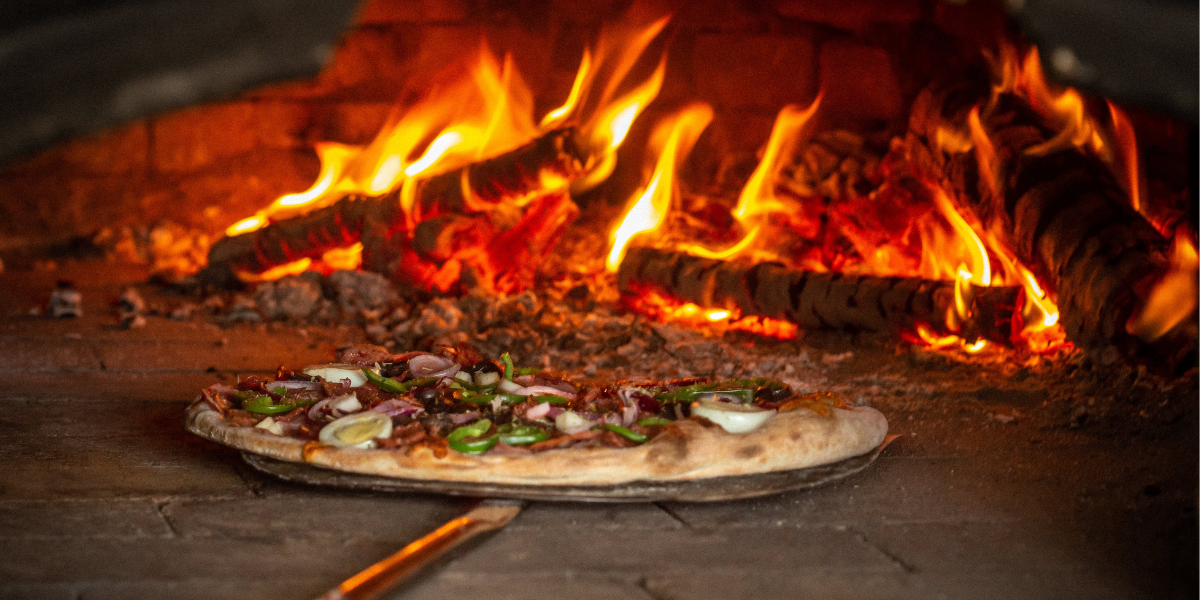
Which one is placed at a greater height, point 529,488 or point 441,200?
point 441,200

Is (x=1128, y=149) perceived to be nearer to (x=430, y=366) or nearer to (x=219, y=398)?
(x=430, y=366)

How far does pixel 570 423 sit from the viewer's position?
261 centimetres

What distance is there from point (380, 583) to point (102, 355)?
306cm

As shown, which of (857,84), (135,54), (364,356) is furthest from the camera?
(857,84)

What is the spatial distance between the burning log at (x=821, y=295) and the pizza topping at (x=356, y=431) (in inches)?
98.5

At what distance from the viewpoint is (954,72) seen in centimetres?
549

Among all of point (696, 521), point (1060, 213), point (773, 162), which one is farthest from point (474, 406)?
point (773, 162)

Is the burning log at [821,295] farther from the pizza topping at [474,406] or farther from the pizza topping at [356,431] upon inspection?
the pizza topping at [356,431]

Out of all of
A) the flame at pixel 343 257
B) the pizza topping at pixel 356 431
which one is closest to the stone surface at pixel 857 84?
the flame at pixel 343 257

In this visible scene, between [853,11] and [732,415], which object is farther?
[853,11]

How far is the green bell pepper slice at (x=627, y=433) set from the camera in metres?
2.54

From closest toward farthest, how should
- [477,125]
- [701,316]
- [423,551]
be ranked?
1. [423,551]
2. [701,316]
3. [477,125]

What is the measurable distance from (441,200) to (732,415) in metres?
3.25

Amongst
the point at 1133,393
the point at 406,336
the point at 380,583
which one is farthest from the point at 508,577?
the point at 406,336
